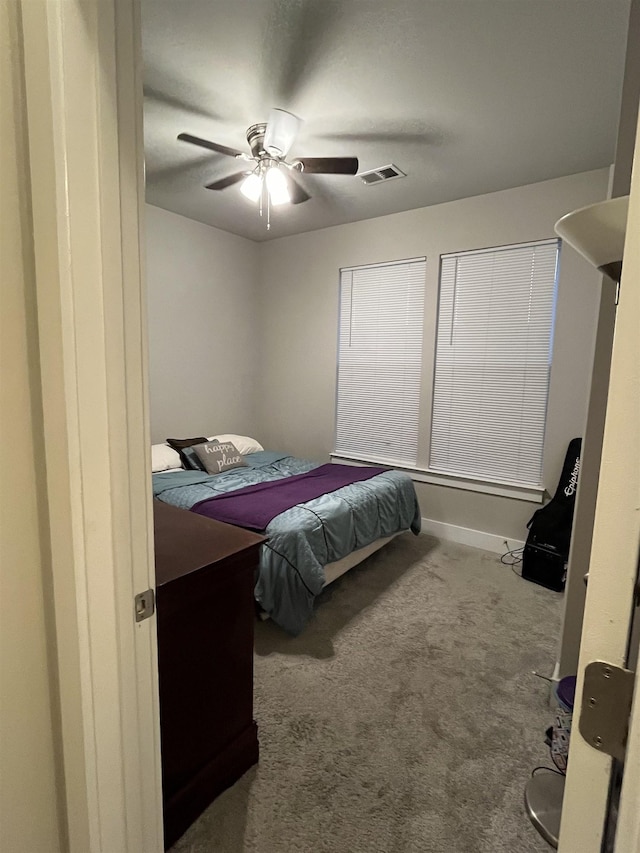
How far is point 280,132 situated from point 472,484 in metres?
2.84

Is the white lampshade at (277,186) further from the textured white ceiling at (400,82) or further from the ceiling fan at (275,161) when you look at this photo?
the textured white ceiling at (400,82)

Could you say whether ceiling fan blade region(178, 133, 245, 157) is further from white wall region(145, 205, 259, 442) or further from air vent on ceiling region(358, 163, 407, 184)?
white wall region(145, 205, 259, 442)

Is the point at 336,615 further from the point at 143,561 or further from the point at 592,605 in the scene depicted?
the point at 592,605

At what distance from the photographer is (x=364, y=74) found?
6.47 feet

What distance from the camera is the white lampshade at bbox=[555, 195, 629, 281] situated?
75 centimetres

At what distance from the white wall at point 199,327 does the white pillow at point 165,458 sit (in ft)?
1.01

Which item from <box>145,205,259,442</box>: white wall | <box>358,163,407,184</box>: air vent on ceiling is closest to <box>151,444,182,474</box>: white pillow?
<box>145,205,259,442</box>: white wall

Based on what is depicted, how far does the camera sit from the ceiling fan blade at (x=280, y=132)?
2.23 meters

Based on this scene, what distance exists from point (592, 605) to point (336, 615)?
233 centimetres

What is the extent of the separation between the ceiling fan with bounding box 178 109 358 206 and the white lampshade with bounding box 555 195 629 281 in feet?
5.58

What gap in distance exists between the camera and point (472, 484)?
3582mm

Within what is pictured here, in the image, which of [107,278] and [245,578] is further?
[245,578]

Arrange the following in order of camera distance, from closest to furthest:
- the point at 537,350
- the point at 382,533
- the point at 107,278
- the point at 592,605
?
the point at 592,605, the point at 107,278, the point at 382,533, the point at 537,350

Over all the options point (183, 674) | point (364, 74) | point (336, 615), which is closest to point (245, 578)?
point (183, 674)
